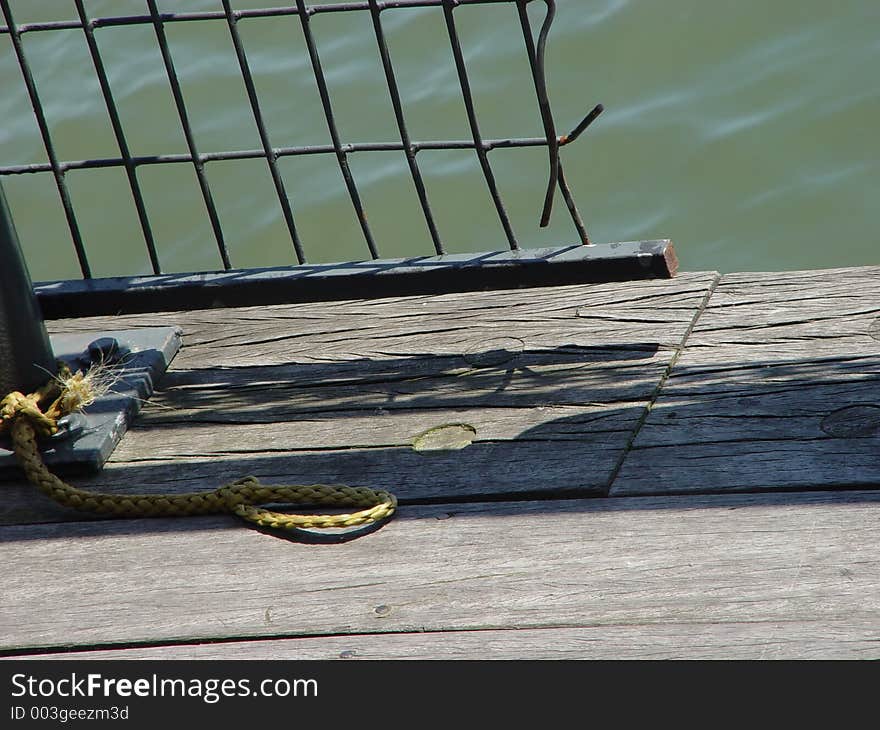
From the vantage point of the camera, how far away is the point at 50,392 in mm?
2352

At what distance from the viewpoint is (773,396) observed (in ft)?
7.38

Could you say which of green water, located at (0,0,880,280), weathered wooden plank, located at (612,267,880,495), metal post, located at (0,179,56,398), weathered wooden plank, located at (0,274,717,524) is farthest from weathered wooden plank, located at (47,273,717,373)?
green water, located at (0,0,880,280)

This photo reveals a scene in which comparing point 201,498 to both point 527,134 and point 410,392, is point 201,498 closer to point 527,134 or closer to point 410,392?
point 410,392

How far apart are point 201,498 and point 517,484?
1.73 ft

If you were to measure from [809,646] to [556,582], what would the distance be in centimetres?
38

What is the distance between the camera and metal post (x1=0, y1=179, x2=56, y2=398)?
7.45 feet

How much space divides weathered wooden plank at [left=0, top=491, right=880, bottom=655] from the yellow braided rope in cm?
3

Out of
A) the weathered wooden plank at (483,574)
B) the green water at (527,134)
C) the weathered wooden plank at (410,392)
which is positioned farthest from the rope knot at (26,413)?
the green water at (527,134)

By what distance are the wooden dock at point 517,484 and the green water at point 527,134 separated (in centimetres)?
325

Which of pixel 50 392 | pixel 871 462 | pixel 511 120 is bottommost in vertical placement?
pixel 511 120

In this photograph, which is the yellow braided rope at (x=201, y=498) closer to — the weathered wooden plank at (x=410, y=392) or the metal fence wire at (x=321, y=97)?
the weathered wooden plank at (x=410, y=392)

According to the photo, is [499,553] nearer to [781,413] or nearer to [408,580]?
[408,580]

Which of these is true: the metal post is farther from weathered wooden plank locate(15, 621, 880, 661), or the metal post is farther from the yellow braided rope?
weathered wooden plank locate(15, 621, 880, 661)
